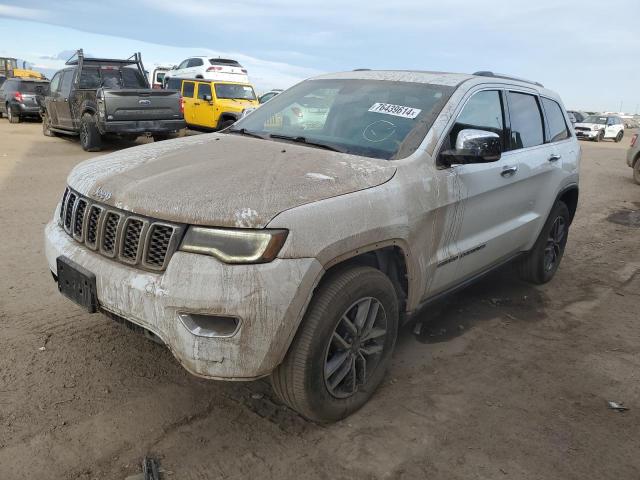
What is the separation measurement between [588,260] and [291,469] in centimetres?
493

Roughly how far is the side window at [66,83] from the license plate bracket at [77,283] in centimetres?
1105

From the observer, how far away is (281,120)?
3.79 meters

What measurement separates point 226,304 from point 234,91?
1517 centimetres

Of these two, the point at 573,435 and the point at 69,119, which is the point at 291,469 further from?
the point at 69,119

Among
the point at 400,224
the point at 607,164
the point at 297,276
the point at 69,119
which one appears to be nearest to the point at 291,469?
the point at 297,276

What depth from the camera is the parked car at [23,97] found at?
19.2 metres

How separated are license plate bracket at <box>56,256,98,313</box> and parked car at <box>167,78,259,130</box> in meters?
13.1

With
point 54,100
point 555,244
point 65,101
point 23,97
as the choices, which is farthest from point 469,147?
point 23,97

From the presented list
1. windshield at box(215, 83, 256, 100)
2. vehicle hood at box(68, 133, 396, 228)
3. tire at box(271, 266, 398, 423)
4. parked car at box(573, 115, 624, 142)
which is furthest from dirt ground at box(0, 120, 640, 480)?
parked car at box(573, 115, 624, 142)

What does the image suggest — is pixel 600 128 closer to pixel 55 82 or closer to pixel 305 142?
pixel 55 82

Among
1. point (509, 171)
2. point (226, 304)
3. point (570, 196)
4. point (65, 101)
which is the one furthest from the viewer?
point (65, 101)

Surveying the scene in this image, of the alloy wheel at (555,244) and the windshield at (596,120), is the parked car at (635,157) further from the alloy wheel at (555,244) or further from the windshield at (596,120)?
the windshield at (596,120)

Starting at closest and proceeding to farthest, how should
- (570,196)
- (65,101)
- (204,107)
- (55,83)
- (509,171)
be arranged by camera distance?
(509,171) < (570,196) < (65,101) < (55,83) < (204,107)

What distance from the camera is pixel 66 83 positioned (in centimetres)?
1258
